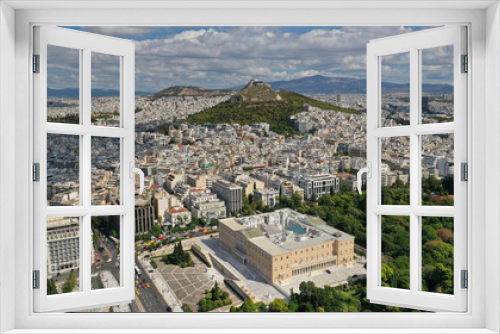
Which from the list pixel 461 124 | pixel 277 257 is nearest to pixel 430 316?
pixel 461 124

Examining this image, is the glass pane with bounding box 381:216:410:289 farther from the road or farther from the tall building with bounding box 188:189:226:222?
the road

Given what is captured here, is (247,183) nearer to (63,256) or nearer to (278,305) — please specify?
(278,305)

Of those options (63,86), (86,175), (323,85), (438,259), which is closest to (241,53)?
(323,85)

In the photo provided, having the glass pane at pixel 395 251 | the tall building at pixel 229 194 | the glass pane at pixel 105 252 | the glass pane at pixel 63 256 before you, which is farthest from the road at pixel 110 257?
the glass pane at pixel 395 251

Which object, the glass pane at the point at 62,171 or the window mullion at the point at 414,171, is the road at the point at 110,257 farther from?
the window mullion at the point at 414,171
